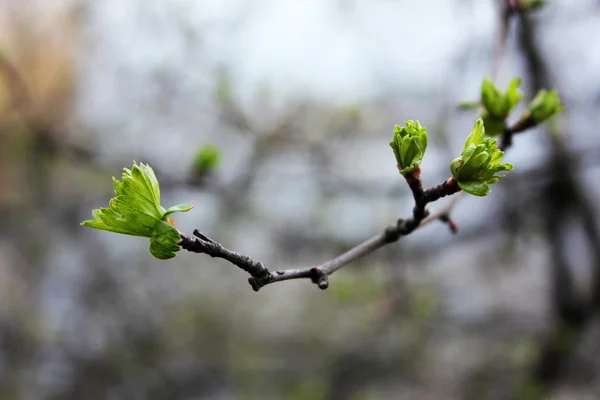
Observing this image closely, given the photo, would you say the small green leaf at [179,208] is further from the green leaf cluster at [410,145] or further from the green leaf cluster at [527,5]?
the green leaf cluster at [527,5]

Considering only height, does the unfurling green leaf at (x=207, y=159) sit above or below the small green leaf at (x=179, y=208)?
above

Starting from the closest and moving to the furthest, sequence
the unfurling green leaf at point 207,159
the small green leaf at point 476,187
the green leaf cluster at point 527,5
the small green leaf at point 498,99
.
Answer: the small green leaf at point 476,187
the small green leaf at point 498,99
the green leaf cluster at point 527,5
the unfurling green leaf at point 207,159

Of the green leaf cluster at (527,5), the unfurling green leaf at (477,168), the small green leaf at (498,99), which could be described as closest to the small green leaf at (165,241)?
the unfurling green leaf at (477,168)

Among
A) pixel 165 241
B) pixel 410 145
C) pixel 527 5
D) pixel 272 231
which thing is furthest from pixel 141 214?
pixel 272 231

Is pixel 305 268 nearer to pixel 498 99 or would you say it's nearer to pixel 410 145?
pixel 410 145

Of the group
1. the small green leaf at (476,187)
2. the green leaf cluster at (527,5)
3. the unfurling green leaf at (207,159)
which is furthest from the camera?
the unfurling green leaf at (207,159)

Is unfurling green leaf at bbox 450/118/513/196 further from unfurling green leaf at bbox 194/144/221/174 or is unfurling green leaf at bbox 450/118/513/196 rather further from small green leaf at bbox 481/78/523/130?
unfurling green leaf at bbox 194/144/221/174
